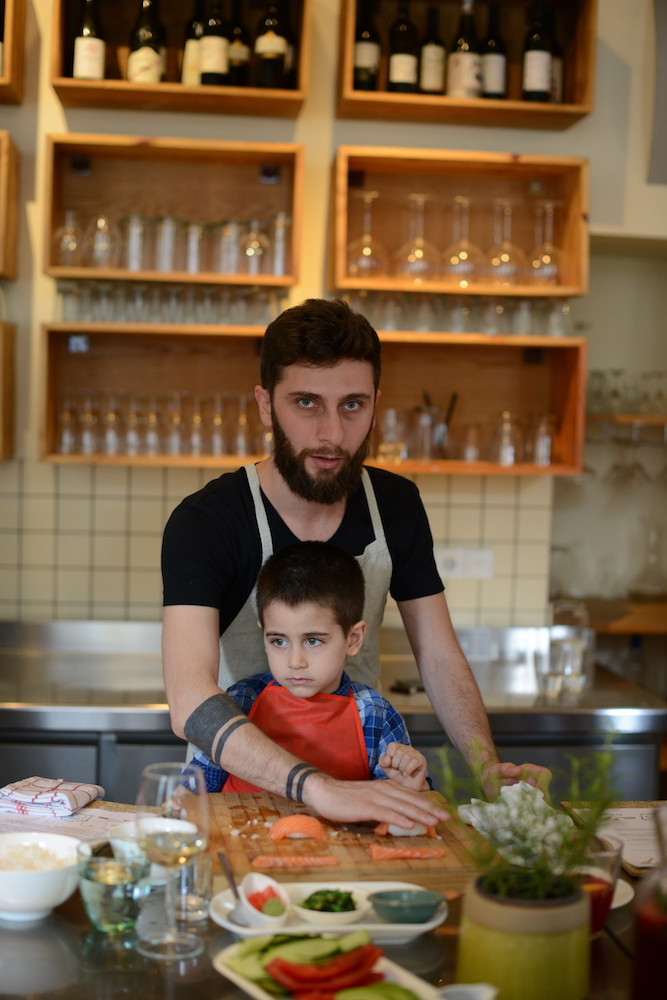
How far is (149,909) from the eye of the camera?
1090mm

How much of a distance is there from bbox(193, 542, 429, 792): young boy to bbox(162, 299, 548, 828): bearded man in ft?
0.37

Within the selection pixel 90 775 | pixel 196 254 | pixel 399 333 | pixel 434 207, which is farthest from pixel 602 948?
pixel 434 207

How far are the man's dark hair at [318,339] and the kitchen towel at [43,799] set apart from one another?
79 centimetres

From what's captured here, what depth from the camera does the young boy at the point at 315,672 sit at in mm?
1669

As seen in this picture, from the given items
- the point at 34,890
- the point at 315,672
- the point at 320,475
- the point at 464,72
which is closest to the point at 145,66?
the point at 464,72

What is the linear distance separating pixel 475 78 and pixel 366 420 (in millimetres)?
1692

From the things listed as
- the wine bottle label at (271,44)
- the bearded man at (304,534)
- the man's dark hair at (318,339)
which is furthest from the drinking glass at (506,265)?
the man's dark hair at (318,339)

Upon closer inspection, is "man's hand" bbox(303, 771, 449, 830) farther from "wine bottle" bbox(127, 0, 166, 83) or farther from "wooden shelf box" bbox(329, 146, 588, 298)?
"wine bottle" bbox(127, 0, 166, 83)

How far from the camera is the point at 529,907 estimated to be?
91 cm

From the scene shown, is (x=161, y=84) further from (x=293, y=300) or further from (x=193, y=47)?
(x=293, y=300)

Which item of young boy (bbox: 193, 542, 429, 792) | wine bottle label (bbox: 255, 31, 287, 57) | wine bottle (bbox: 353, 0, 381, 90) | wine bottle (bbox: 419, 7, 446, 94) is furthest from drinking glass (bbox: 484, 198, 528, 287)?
young boy (bbox: 193, 542, 429, 792)

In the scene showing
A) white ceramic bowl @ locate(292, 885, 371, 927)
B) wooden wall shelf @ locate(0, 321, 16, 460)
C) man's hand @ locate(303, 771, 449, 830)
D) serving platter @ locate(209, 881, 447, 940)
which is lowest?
serving platter @ locate(209, 881, 447, 940)

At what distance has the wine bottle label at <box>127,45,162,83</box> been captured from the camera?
2.93 m

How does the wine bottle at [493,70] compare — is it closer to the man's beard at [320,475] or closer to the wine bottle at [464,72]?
the wine bottle at [464,72]
